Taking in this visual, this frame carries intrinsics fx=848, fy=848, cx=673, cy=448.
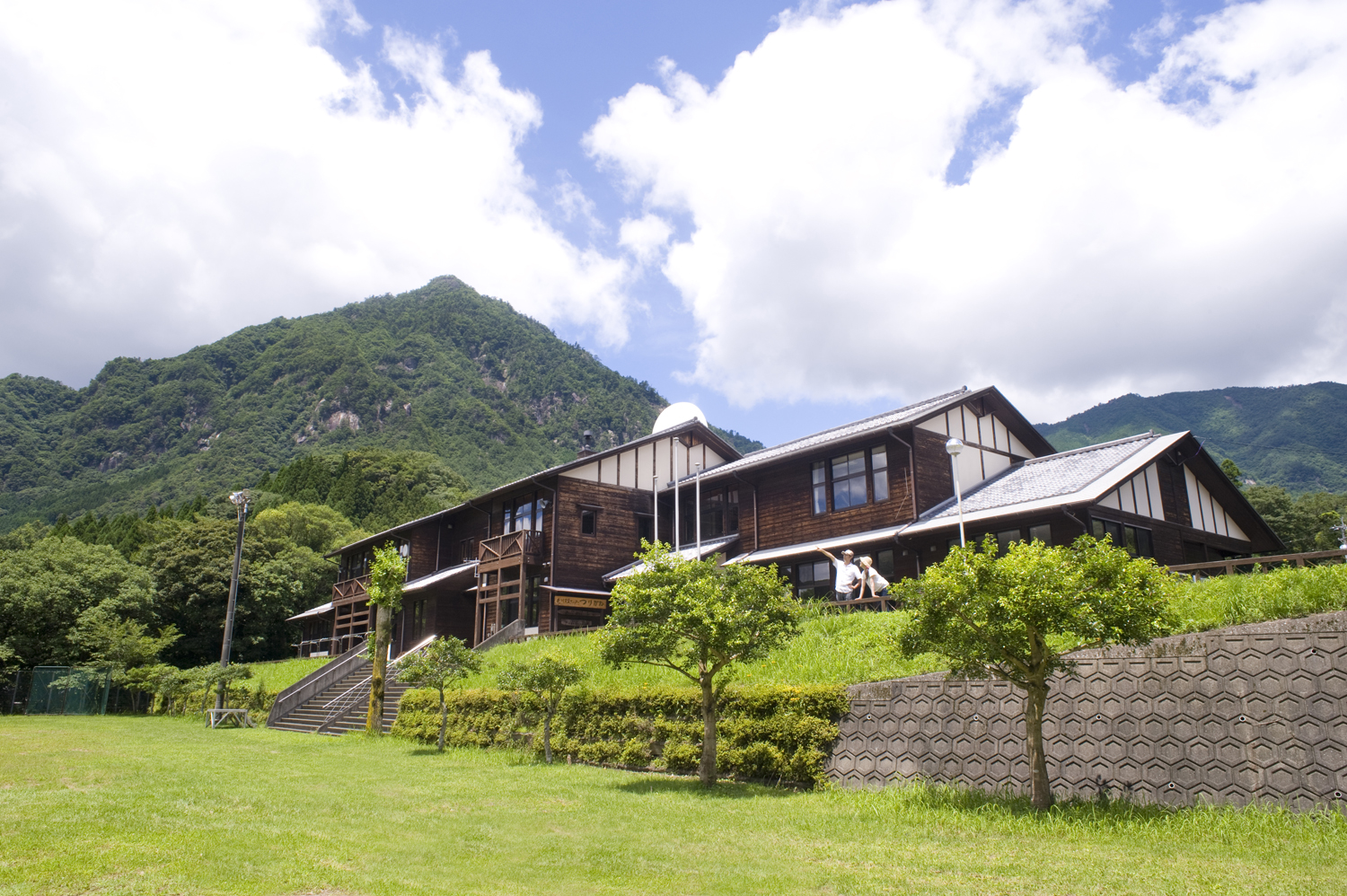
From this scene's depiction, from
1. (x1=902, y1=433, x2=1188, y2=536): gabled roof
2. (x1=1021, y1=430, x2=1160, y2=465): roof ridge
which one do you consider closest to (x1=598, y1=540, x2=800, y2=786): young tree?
(x1=902, y1=433, x2=1188, y2=536): gabled roof

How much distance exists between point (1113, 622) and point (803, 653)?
684 centimetres

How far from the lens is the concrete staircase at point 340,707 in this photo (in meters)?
23.0

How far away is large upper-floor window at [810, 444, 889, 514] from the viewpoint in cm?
2447

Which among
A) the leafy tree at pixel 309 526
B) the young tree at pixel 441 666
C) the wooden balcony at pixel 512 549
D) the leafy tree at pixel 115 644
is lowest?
the young tree at pixel 441 666

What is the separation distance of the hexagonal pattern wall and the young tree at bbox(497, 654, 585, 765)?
6.39 meters

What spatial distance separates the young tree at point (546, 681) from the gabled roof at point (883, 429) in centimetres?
1143

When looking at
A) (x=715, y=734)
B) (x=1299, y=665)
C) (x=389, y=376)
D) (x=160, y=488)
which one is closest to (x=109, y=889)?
(x=715, y=734)

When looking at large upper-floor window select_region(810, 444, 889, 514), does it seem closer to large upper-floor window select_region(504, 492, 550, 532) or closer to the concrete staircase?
large upper-floor window select_region(504, 492, 550, 532)

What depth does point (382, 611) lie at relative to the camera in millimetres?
22922

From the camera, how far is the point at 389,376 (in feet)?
369

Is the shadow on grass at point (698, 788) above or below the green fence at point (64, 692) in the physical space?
below

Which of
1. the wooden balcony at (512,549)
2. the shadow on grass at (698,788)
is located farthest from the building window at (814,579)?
the shadow on grass at (698,788)

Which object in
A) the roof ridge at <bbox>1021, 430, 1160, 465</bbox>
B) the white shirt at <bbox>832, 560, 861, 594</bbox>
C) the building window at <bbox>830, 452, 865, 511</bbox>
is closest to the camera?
the white shirt at <bbox>832, 560, 861, 594</bbox>

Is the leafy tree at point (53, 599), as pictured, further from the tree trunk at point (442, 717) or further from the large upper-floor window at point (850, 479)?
the large upper-floor window at point (850, 479)
